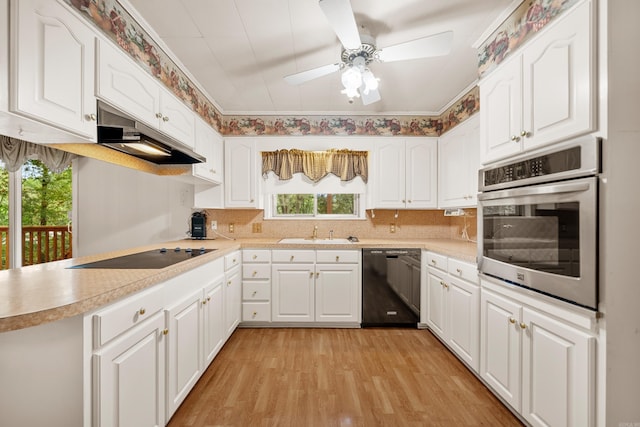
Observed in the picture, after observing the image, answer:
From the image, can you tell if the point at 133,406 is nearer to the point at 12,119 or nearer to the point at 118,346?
the point at 118,346

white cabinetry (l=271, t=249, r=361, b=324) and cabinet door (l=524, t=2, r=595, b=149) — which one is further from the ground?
cabinet door (l=524, t=2, r=595, b=149)

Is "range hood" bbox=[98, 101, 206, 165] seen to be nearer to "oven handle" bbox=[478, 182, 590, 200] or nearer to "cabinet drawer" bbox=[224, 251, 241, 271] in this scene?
"cabinet drawer" bbox=[224, 251, 241, 271]

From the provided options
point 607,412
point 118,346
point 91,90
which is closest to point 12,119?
point 91,90

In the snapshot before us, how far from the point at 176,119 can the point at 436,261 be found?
2.59 metres

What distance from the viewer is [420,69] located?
2373mm

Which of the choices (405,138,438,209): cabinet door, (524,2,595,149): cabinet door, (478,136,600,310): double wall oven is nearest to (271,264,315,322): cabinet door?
(405,138,438,209): cabinet door

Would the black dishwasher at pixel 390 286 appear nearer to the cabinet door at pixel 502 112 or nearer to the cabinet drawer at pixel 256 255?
the cabinet drawer at pixel 256 255

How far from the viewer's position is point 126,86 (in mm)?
1626

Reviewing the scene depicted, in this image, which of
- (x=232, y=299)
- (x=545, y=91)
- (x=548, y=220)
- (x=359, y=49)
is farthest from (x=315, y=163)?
(x=548, y=220)

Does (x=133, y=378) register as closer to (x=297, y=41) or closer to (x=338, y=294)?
(x=338, y=294)

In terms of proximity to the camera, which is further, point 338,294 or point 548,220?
point 338,294

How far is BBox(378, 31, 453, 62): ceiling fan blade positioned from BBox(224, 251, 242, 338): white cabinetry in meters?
2.03

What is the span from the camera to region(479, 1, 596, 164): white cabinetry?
1.21m

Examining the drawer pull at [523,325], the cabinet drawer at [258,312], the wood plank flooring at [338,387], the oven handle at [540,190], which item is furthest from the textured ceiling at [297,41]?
the wood plank flooring at [338,387]
